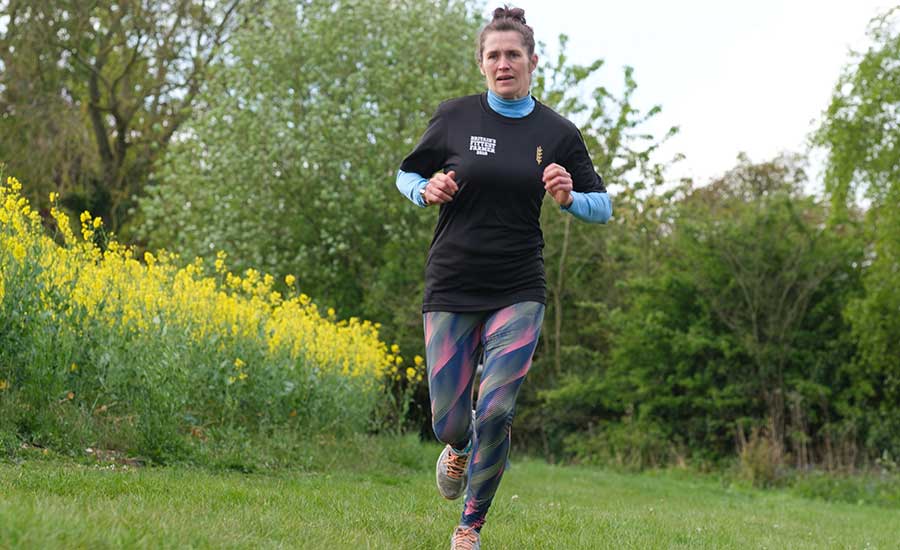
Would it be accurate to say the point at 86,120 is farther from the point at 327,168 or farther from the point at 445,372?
the point at 445,372

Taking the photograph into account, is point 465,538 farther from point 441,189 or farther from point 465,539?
point 441,189

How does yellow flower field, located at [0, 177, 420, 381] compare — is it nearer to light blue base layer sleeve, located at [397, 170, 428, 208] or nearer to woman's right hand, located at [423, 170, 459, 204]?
light blue base layer sleeve, located at [397, 170, 428, 208]

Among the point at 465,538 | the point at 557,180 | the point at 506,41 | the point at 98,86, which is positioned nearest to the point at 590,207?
the point at 557,180

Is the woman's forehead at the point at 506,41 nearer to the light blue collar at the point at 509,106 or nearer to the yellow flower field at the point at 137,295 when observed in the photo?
the light blue collar at the point at 509,106

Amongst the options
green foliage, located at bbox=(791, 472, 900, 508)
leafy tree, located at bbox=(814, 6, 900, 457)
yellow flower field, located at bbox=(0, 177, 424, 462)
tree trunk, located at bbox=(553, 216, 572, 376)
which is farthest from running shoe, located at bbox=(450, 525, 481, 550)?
tree trunk, located at bbox=(553, 216, 572, 376)

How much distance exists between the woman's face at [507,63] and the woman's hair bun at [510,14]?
115 mm

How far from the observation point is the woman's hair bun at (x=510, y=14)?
189 inches

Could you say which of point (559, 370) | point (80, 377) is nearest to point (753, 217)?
A: point (559, 370)

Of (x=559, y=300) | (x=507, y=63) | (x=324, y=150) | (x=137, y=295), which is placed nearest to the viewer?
(x=507, y=63)

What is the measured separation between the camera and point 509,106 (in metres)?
4.80

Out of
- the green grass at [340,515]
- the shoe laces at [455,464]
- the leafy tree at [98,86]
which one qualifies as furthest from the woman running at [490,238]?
the leafy tree at [98,86]

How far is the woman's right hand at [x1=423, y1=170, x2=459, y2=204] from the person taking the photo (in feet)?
14.7

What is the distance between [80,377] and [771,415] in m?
12.7

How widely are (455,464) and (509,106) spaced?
1.75 meters
